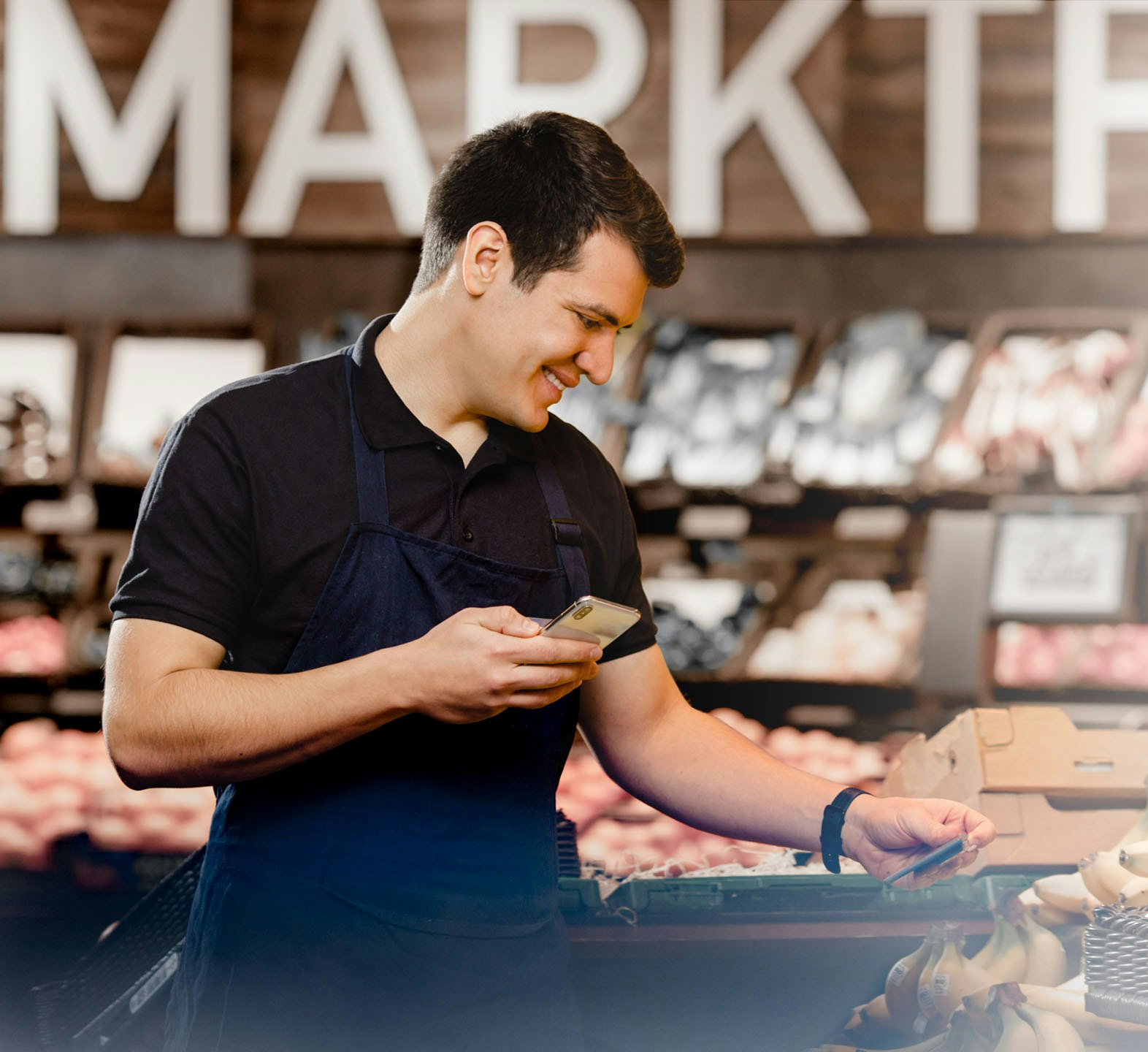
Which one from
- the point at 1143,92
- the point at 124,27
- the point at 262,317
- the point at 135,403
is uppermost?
the point at 124,27

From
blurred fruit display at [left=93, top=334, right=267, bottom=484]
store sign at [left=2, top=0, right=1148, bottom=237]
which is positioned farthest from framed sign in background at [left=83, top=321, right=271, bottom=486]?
store sign at [left=2, top=0, right=1148, bottom=237]

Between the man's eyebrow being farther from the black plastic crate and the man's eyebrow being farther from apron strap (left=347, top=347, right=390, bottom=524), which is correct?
the black plastic crate

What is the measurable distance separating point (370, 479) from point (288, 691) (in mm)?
298

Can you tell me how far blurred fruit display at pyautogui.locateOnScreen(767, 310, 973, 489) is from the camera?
151 inches

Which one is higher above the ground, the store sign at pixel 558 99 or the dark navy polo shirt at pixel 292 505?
the store sign at pixel 558 99

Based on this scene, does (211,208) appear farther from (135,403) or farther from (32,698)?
(32,698)

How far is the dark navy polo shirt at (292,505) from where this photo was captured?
1.36 metres

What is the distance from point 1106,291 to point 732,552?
146cm

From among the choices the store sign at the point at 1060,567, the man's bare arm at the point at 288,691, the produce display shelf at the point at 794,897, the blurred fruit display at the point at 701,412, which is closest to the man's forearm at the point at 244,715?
the man's bare arm at the point at 288,691

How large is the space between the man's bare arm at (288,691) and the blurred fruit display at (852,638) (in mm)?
2579

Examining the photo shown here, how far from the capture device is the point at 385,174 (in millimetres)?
3893

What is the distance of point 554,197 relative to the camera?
1482 mm

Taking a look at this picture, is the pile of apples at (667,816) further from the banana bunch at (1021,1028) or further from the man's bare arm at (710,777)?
the banana bunch at (1021,1028)

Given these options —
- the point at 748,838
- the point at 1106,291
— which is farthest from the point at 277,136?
the point at 748,838
